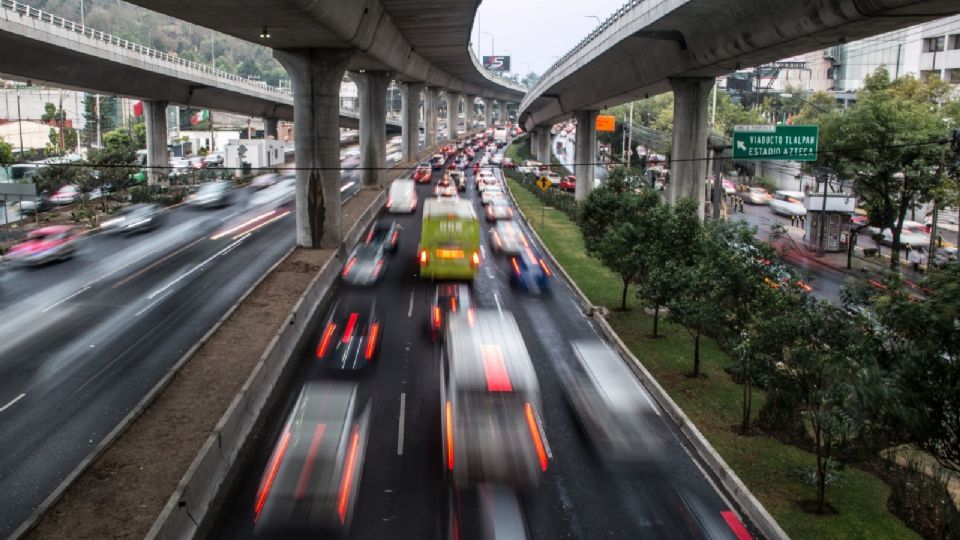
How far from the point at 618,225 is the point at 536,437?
16.7 meters

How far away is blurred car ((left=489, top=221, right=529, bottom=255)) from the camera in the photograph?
4900cm

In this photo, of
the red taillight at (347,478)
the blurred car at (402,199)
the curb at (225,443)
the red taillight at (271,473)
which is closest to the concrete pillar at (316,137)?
the curb at (225,443)

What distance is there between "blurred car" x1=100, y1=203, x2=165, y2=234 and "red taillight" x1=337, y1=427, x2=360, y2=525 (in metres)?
37.4

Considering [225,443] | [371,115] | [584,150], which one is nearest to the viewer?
[225,443]

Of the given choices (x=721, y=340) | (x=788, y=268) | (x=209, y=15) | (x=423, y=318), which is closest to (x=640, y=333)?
(x=721, y=340)

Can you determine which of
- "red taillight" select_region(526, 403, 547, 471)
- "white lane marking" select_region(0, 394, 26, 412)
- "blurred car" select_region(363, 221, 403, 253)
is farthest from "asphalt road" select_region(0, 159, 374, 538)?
"red taillight" select_region(526, 403, 547, 471)

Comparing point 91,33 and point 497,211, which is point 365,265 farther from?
point 91,33

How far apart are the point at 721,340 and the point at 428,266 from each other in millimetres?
15159

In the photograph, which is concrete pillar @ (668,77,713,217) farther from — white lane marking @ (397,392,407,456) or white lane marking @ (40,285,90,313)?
white lane marking @ (40,285,90,313)

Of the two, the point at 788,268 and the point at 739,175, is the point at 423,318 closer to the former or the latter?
the point at 788,268

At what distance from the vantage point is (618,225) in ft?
116

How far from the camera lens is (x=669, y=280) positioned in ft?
90.8

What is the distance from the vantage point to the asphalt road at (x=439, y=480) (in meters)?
16.3

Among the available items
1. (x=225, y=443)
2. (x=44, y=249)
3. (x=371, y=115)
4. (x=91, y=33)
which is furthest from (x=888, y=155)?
(x=91, y=33)
